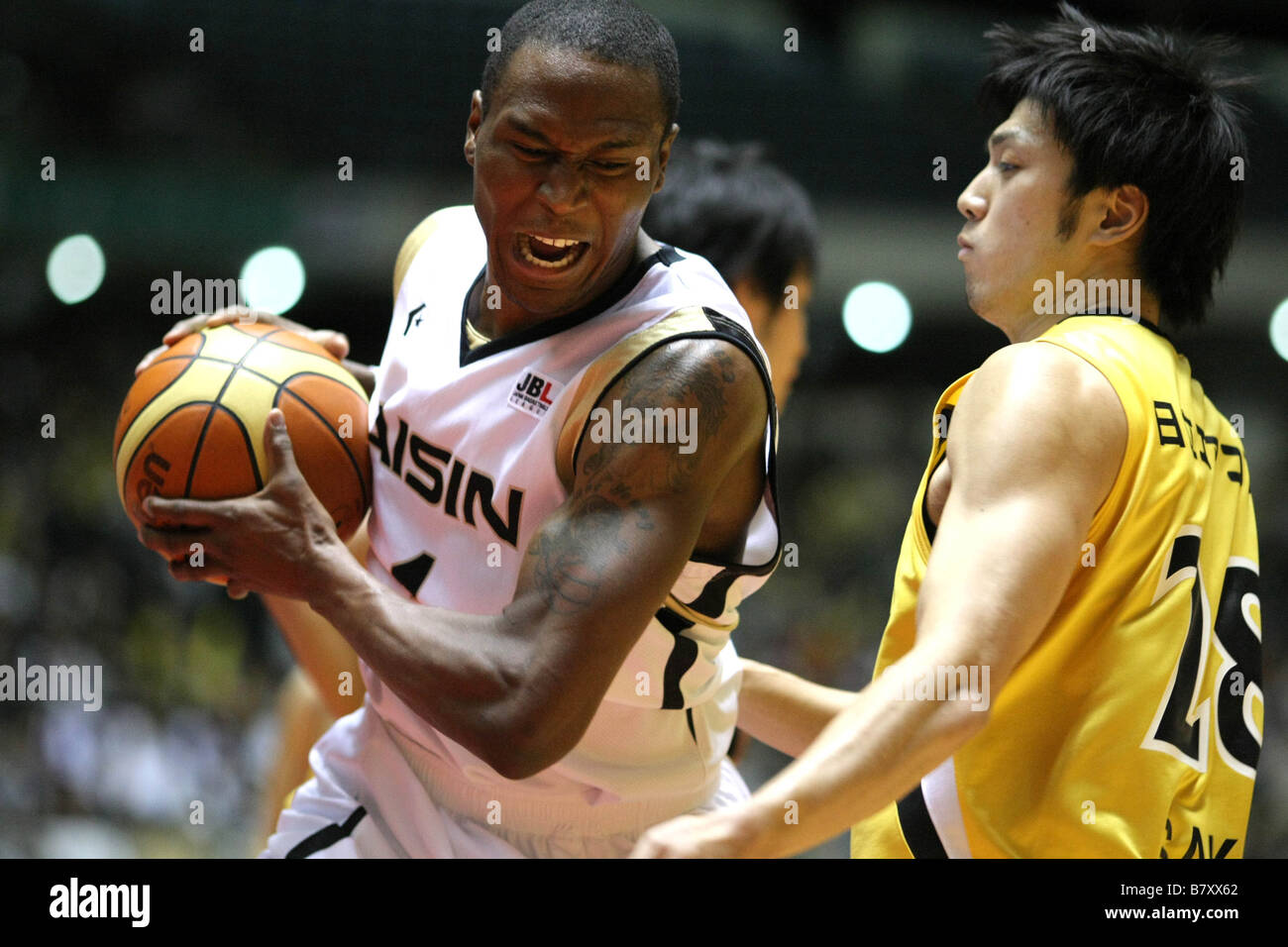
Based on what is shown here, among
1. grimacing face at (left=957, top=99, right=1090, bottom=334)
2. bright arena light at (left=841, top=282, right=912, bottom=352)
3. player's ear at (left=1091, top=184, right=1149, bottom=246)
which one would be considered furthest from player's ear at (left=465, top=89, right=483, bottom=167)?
bright arena light at (left=841, top=282, right=912, bottom=352)

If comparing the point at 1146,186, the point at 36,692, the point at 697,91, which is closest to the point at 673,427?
the point at 1146,186

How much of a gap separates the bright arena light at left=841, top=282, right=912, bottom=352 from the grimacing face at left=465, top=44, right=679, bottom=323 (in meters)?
10.1

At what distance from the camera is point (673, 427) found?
2367mm

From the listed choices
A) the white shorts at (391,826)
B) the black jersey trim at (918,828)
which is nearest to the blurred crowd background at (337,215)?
the white shorts at (391,826)

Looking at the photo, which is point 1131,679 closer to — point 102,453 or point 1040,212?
point 1040,212

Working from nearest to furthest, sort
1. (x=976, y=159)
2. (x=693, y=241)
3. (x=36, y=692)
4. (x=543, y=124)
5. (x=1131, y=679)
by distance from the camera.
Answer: (x=1131, y=679), (x=543, y=124), (x=693, y=241), (x=36, y=692), (x=976, y=159)

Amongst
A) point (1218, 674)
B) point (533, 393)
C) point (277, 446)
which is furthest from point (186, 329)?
point (1218, 674)

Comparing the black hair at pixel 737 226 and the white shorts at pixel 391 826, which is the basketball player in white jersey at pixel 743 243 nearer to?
the black hair at pixel 737 226

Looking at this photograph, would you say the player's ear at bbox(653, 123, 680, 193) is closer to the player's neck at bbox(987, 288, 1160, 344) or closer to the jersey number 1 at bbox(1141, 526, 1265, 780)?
the player's neck at bbox(987, 288, 1160, 344)

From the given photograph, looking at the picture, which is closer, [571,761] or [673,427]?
[673,427]

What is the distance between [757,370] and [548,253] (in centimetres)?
46

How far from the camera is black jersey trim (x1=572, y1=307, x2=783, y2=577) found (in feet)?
8.09

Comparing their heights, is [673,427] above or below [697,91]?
below
